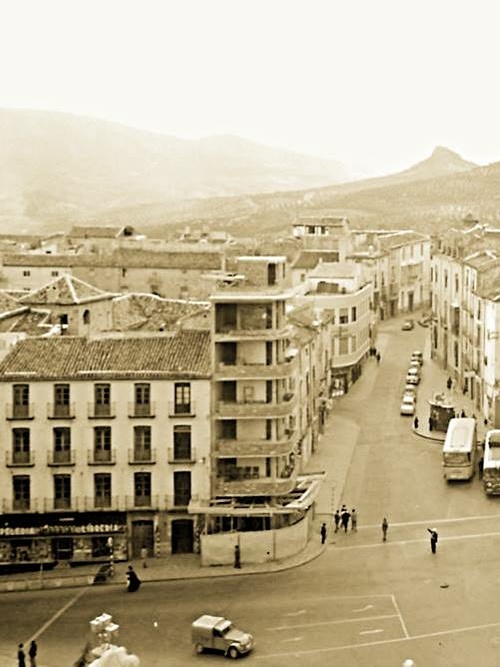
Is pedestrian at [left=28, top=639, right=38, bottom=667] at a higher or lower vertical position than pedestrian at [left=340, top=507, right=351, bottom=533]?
lower

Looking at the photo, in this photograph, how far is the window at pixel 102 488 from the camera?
61.4 m

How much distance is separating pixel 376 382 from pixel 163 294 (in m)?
21.1

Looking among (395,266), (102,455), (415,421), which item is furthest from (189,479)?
(395,266)

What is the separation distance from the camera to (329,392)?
9244cm

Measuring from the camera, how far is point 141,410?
61438 mm

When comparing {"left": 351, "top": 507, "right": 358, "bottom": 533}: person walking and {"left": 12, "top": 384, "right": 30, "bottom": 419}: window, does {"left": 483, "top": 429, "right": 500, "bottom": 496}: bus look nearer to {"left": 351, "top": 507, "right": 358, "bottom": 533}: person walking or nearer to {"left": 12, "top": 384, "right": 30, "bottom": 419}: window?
{"left": 351, "top": 507, "right": 358, "bottom": 533}: person walking

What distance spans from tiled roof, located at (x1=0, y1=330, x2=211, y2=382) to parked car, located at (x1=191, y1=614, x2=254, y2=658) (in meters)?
16.4

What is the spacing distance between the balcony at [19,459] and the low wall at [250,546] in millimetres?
9348

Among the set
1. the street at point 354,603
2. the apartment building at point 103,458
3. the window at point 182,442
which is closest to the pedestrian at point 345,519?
the street at point 354,603

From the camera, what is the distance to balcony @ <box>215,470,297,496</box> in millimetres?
61344

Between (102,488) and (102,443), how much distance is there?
2.23m

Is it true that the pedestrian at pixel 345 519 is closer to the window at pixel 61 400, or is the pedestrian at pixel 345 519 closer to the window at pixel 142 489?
the window at pixel 142 489

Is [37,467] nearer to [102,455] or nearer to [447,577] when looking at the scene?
[102,455]

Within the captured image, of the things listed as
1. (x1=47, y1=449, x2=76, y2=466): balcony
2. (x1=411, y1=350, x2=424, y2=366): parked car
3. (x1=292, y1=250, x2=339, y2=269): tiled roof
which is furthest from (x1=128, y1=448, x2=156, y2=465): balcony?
(x1=292, y1=250, x2=339, y2=269): tiled roof
